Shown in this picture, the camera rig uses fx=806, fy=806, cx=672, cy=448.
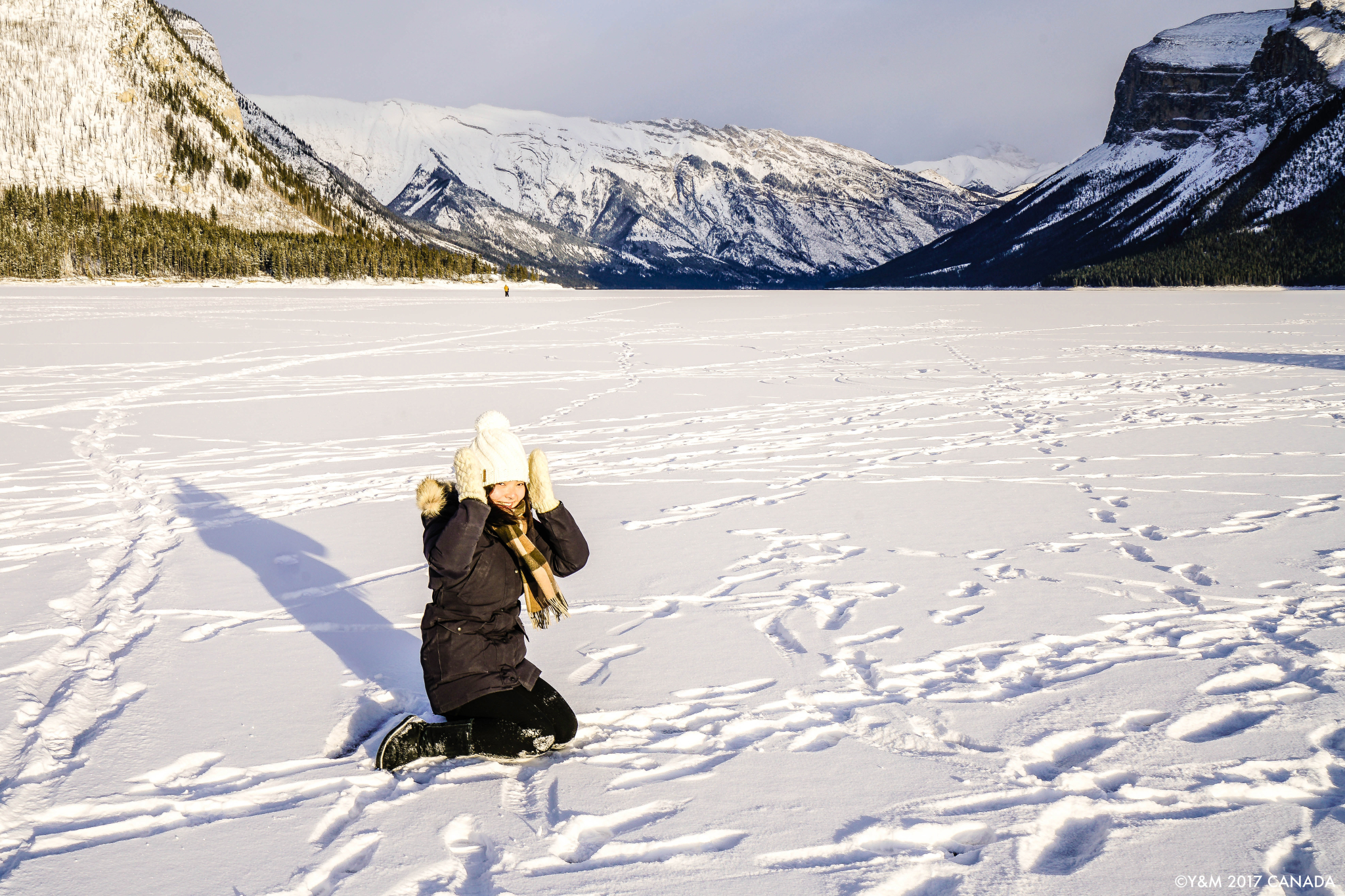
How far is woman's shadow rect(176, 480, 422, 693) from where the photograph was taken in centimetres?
439

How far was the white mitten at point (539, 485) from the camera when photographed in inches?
136

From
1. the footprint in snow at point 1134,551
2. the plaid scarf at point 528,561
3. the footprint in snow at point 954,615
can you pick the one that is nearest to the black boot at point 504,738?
the plaid scarf at point 528,561

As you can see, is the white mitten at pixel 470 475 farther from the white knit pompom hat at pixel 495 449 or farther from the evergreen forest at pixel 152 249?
the evergreen forest at pixel 152 249

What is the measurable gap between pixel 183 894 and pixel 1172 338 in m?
25.6

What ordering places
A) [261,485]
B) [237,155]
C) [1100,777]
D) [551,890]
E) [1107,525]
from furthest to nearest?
[237,155] → [261,485] → [1107,525] → [1100,777] → [551,890]

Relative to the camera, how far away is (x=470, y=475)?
10.9 feet

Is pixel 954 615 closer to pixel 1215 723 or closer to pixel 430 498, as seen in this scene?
pixel 1215 723

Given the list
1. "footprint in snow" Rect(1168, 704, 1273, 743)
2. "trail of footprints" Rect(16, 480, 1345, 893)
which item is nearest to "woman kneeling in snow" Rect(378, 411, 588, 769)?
"trail of footprints" Rect(16, 480, 1345, 893)

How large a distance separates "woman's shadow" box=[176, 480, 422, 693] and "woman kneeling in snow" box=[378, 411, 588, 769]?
0.80 m

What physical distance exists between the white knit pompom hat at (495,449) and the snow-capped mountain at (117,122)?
13759 centimetres

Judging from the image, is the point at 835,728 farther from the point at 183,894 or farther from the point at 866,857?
the point at 183,894

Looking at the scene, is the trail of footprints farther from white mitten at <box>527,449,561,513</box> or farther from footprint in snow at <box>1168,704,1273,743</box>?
white mitten at <box>527,449,561,513</box>

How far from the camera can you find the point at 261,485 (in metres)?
7.80

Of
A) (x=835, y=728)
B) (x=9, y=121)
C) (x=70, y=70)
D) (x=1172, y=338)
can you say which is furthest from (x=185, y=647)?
(x=70, y=70)
